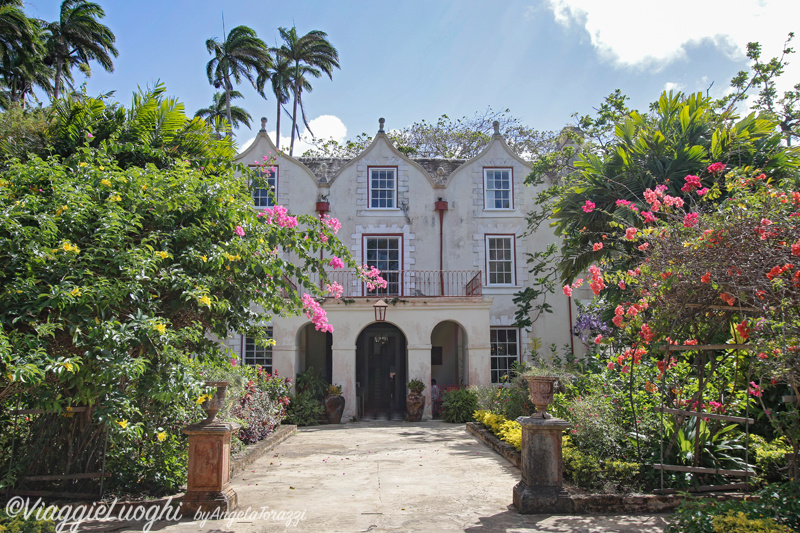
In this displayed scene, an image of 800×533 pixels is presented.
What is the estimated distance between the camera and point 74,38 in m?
24.0

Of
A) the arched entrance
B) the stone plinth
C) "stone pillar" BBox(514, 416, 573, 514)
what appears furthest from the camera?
the arched entrance

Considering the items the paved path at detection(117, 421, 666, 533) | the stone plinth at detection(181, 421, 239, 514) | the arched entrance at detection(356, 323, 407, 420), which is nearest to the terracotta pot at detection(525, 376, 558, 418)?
the paved path at detection(117, 421, 666, 533)

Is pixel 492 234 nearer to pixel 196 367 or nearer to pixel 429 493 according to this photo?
pixel 429 493

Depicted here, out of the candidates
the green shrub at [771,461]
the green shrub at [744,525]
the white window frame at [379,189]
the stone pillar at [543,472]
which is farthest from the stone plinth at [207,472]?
the white window frame at [379,189]

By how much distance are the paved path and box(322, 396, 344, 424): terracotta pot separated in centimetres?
396

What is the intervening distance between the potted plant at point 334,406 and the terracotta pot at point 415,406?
190cm

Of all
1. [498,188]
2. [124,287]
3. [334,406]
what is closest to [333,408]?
[334,406]

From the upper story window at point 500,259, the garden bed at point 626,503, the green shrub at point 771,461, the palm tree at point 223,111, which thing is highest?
the palm tree at point 223,111

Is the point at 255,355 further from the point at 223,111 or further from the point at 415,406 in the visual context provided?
the point at 223,111

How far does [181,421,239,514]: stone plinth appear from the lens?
585cm

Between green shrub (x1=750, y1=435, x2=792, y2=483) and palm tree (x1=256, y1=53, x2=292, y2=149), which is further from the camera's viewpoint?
palm tree (x1=256, y1=53, x2=292, y2=149)

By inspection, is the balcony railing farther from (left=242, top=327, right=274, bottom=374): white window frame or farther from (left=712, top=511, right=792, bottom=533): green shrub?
(left=712, top=511, right=792, bottom=533): green shrub

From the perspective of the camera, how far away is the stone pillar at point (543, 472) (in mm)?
5992

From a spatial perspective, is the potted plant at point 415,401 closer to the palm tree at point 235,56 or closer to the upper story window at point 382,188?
the upper story window at point 382,188
